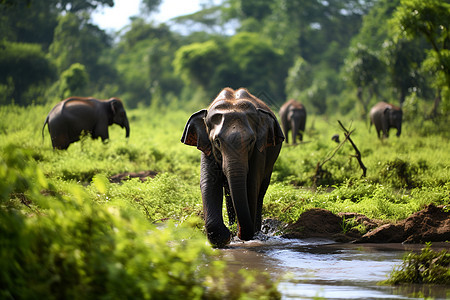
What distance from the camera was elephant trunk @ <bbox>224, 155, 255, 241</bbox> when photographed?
673 centimetres

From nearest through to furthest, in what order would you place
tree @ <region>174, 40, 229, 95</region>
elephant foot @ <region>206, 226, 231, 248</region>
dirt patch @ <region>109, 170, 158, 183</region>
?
elephant foot @ <region>206, 226, 231, 248</region> → dirt patch @ <region>109, 170, 158, 183</region> → tree @ <region>174, 40, 229, 95</region>

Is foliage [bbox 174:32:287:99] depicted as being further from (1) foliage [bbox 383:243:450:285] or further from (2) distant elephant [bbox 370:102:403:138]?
(1) foliage [bbox 383:243:450:285]

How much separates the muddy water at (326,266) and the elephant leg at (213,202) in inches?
7.6

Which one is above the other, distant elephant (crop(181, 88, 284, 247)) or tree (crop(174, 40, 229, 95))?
distant elephant (crop(181, 88, 284, 247))

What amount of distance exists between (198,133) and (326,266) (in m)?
2.16

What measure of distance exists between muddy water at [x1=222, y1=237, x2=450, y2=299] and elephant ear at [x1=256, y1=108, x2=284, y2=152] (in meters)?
1.16

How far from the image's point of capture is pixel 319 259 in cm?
668

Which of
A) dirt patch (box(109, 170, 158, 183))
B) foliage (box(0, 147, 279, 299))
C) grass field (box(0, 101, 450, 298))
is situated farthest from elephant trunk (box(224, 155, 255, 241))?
dirt patch (box(109, 170, 158, 183))

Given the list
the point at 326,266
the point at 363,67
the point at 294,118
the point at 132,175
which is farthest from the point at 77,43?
the point at 326,266

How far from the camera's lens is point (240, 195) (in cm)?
672

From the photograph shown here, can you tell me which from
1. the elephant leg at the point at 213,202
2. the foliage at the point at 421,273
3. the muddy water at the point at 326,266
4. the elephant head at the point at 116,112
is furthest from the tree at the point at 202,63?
the foliage at the point at 421,273

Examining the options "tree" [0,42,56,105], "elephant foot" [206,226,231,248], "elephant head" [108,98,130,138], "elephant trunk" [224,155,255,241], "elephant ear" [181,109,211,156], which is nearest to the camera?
"elephant trunk" [224,155,255,241]

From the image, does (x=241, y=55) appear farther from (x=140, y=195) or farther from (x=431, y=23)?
(x=140, y=195)

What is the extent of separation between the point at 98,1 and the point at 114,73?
597 centimetres
